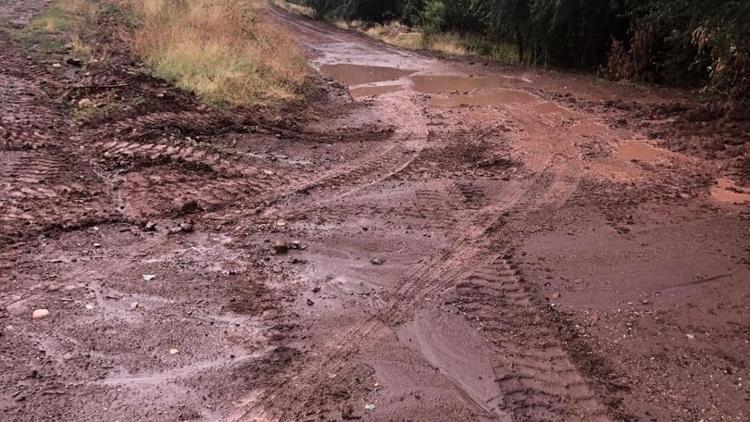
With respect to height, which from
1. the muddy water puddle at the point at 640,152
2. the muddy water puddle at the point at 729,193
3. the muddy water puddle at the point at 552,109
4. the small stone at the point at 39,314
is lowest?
the small stone at the point at 39,314

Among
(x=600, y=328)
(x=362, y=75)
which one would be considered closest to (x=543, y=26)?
(x=362, y=75)

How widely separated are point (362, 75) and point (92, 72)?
7252mm

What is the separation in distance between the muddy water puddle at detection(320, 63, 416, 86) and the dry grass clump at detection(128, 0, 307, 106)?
1.33m

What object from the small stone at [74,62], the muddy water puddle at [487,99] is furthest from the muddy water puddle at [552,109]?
the small stone at [74,62]

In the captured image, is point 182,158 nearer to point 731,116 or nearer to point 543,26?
point 731,116

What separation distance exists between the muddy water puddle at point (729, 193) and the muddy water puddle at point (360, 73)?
29.8ft

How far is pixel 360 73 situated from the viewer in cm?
1599

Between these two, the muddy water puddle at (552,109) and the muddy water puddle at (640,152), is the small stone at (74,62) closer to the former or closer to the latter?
the muddy water puddle at (552,109)

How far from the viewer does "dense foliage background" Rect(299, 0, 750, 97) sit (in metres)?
10.1

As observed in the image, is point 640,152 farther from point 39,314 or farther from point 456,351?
point 39,314

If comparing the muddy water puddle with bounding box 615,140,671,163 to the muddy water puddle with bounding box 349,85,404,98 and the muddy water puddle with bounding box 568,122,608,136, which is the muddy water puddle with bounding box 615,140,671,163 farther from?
the muddy water puddle with bounding box 349,85,404,98

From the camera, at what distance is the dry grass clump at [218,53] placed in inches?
402

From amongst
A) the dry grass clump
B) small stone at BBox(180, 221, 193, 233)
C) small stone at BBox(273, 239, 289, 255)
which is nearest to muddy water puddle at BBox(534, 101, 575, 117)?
the dry grass clump

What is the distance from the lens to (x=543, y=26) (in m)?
16.0
